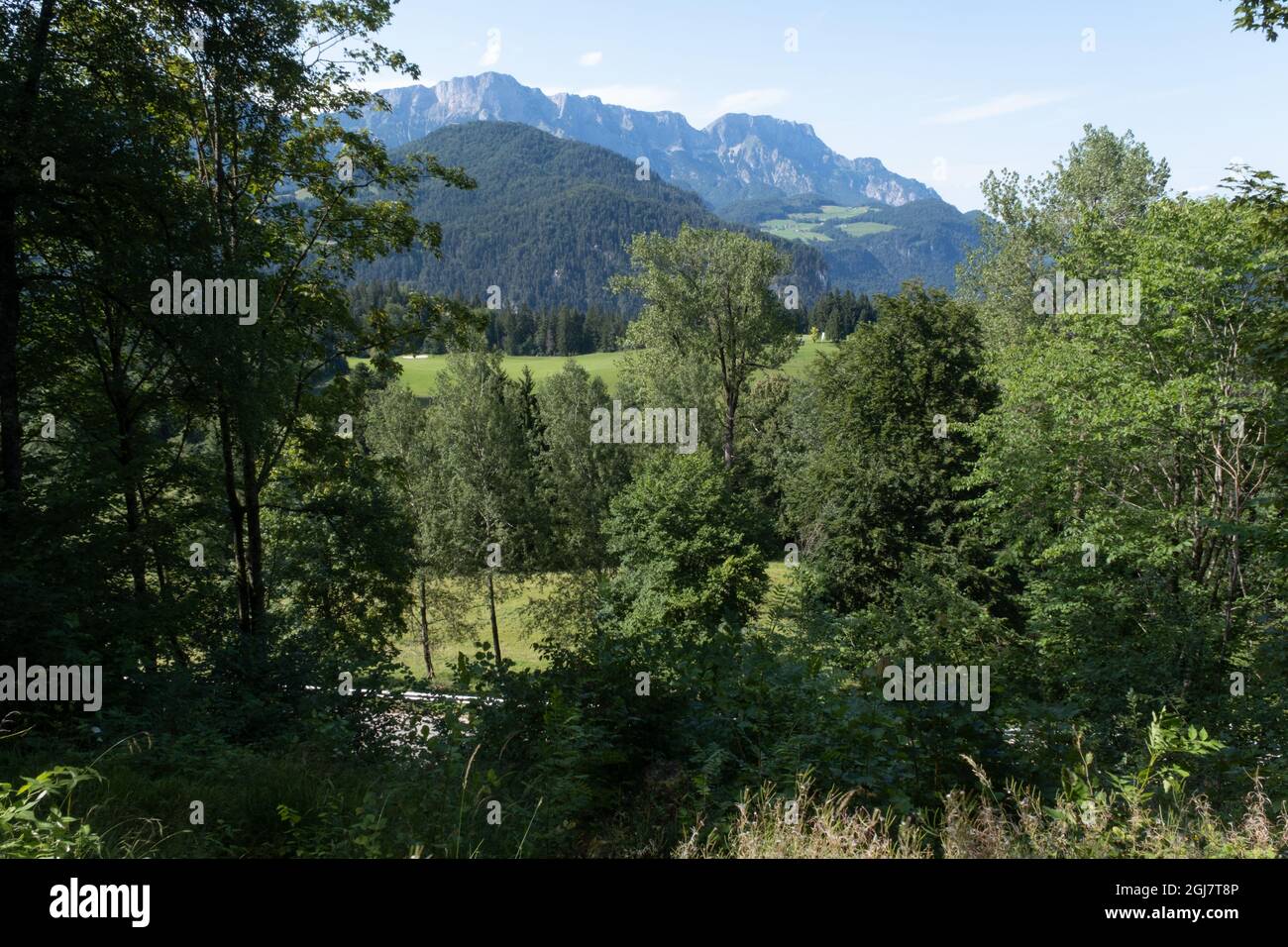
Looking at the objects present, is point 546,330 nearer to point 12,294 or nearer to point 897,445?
point 897,445

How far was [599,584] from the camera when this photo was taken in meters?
17.6

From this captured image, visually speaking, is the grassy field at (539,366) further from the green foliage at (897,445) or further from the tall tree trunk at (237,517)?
the tall tree trunk at (237,517)

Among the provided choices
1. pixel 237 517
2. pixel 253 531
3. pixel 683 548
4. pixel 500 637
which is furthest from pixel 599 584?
pixel 500 637

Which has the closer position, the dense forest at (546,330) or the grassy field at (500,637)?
the grassy field at (500,637)

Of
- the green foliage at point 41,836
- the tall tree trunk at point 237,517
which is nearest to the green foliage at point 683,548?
the tall tree trunk at point 237,517

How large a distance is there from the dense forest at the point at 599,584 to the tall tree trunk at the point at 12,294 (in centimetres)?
5

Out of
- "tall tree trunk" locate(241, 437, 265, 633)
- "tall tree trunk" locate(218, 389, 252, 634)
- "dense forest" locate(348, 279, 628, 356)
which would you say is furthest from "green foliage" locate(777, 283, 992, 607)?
"dense forest" locate(348, 279, 628, 356)

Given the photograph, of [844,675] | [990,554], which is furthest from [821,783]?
[990,554]

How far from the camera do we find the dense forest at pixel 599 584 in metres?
5.69

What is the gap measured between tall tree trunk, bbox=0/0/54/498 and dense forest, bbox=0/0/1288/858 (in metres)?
0.05

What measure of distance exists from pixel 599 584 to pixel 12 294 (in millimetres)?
12003

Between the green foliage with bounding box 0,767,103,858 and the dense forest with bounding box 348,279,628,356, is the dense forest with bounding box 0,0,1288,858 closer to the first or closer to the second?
the green foliage with bounding box 0,767,103,858

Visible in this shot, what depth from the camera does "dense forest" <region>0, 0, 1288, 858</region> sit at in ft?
18.7

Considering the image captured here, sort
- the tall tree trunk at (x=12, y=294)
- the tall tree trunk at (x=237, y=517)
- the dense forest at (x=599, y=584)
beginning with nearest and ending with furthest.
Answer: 1. the dense forest at (x=599, y=584)
2. the tall tree trunk at (x=12, y=294)
3. the tall tree trunk at (x=237, y=517)
